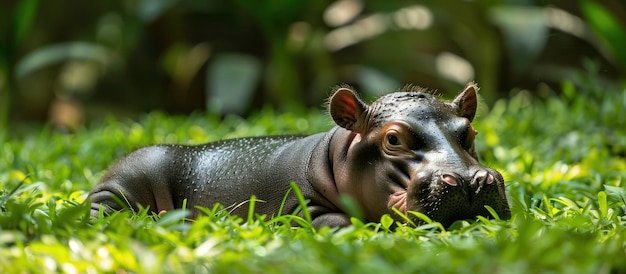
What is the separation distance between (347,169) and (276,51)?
5.07m

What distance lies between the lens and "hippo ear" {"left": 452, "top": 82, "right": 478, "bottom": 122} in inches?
136

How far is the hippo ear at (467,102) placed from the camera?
11.4 feet

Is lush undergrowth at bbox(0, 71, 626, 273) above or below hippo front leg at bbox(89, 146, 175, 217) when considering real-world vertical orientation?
above

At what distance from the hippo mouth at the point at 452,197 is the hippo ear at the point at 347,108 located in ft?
1.56

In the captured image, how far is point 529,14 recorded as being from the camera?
353 inches

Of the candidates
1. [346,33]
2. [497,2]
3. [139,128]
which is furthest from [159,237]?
[346,33]

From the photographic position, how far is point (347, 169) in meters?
3.24

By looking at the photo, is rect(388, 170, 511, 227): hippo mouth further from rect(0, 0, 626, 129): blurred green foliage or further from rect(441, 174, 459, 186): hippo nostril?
rect(0, 0, 626, 129): blurred green foliage

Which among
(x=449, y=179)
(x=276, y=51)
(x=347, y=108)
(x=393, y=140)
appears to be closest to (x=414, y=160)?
(x=393, y=140)

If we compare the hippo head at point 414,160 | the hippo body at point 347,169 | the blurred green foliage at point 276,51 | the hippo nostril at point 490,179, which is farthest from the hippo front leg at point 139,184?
the blurred green foliage at point 276,51

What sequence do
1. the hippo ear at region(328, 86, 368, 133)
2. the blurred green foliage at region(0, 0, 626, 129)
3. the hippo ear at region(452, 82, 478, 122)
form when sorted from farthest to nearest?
the blurred green foliage at region(0, 0, 626, 129) < the hippo ear at region(452, 82, 478, 122) < the hippo ear at region(328, 86, 368, 133)

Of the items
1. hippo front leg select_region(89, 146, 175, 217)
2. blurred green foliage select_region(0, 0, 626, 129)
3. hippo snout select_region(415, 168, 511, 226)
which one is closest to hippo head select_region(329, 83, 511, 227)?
hippo snout select_region(415, 168, 511, 226)

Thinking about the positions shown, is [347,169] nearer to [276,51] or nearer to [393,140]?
[393,140]

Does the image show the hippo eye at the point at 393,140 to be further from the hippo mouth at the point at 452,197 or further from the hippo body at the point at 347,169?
the hippo mouth at the point at 452,197
